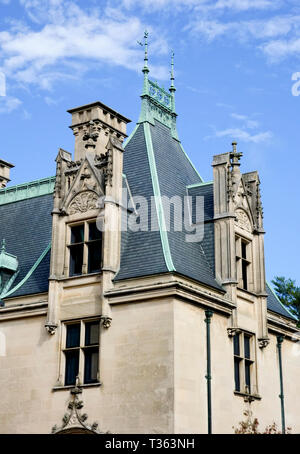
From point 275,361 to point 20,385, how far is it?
36.3 feet

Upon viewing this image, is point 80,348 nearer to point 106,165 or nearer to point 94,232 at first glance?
point 94,232

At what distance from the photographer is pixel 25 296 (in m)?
33.1

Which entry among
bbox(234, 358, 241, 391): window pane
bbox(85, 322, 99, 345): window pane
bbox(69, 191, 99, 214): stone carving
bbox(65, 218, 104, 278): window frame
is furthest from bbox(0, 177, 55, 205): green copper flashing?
bbox(234, 358, 241, 391): window pane

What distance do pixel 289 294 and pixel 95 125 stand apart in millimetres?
25486

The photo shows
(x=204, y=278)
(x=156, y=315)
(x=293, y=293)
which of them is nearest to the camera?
(x=156, y=315)

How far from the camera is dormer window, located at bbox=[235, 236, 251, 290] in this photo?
111 feet

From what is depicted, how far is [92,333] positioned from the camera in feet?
101

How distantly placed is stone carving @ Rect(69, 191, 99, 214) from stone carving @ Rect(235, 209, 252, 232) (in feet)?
20.3

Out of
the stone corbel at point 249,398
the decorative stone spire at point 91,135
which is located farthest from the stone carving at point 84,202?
the stone corbel at point 249,398

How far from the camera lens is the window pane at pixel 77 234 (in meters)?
32.9

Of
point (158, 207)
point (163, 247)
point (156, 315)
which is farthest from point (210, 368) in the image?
point (158, 207)

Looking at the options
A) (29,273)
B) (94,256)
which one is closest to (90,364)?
(94,256)

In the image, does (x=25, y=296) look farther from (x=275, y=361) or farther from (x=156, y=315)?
(x=275, y=361)
